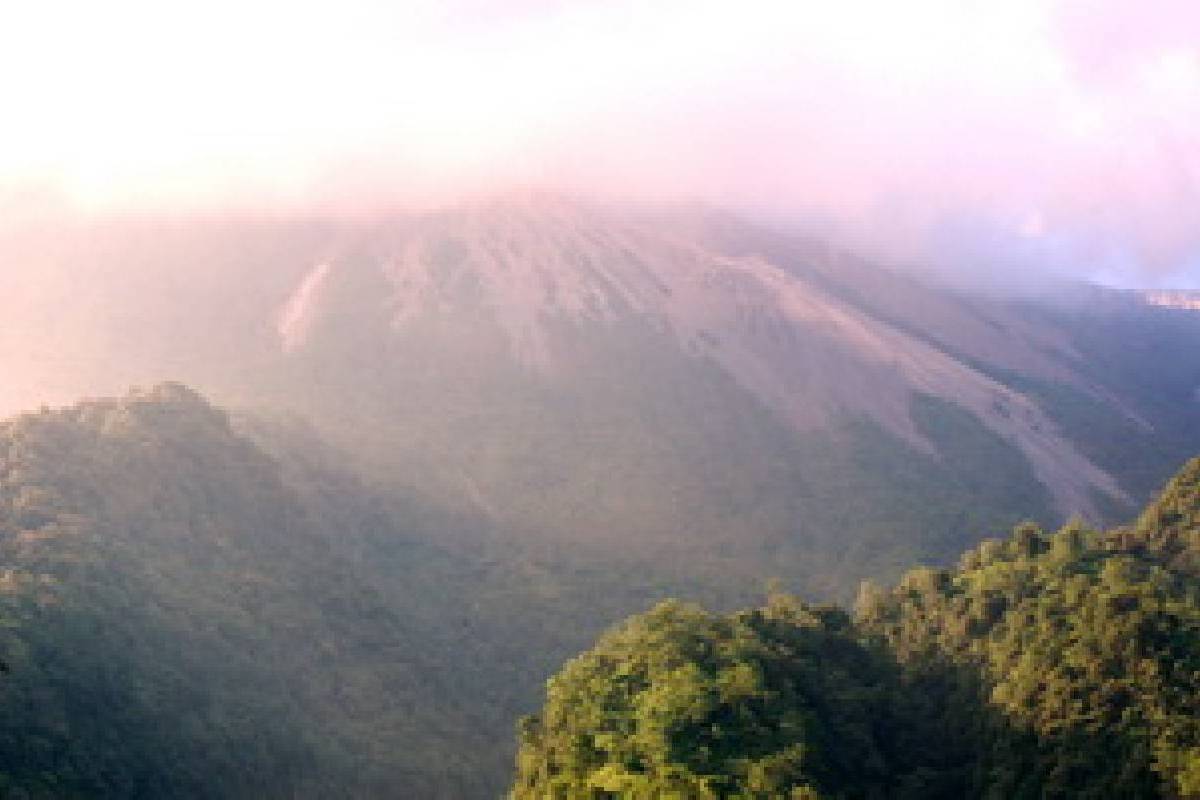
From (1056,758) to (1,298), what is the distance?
8239 centimetres

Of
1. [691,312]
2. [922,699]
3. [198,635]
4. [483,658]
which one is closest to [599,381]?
[691,312]

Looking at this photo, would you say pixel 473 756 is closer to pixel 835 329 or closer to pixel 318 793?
pixel 318 793

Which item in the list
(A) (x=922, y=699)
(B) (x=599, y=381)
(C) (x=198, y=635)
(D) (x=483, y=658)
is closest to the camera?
(A) (x=922, y=699)

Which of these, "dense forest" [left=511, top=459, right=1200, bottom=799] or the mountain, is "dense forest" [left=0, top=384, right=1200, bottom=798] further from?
the mountain

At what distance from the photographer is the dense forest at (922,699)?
26.8 m

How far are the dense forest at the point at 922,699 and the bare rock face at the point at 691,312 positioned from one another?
171 ft

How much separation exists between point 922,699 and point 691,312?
213 ft

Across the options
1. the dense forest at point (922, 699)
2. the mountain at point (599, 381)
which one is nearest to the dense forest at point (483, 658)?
the dense forest at point (922, 699)

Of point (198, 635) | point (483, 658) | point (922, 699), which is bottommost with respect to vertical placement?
point (483, 658)

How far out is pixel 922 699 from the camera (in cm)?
3528

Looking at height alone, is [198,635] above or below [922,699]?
below

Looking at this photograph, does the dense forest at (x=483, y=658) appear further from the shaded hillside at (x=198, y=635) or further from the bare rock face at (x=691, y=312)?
the bare rock face at (x=691, y=312)

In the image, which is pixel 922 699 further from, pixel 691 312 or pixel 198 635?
pixel 691 312

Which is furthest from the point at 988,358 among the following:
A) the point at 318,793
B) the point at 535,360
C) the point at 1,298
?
the point at 318,793
